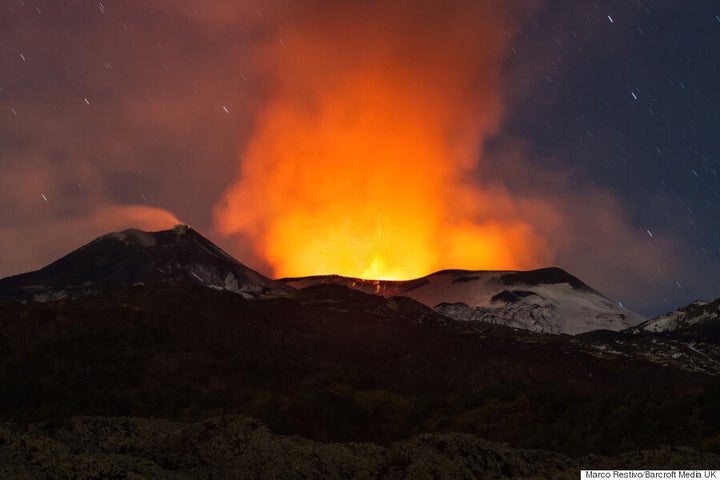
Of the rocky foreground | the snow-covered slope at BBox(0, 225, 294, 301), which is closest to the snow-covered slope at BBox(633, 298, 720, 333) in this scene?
the snow-covered slope at BBox(0, 225, 294, 301)

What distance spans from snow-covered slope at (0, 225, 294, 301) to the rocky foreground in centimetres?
13048

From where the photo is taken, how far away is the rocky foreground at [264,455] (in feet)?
35.9

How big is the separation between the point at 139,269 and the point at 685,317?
147230 mm

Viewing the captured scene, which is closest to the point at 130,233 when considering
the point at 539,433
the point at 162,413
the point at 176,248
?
the point at 176,248

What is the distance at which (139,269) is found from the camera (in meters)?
159

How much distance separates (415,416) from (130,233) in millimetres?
175344

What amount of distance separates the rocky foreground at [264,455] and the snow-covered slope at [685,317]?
587 ft

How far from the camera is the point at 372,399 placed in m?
30.3

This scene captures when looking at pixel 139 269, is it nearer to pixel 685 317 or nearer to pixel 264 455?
pixel 685 317

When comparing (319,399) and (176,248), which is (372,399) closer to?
(319,399)

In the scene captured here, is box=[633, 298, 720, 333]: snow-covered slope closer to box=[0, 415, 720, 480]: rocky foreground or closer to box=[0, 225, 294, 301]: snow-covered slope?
box=[0, 225, 294, 301]: snow-covered slope

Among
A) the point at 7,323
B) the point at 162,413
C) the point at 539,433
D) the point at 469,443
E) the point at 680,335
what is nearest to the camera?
the point at 469,443

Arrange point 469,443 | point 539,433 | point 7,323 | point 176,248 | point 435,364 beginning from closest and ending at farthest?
point 469,443 < point 539,433 < point 7,323 < point 435,364 < point 176,248

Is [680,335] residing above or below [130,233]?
below
